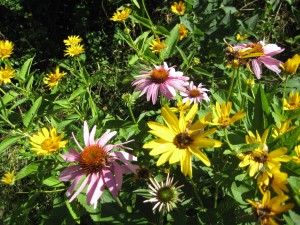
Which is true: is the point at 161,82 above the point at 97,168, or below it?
above

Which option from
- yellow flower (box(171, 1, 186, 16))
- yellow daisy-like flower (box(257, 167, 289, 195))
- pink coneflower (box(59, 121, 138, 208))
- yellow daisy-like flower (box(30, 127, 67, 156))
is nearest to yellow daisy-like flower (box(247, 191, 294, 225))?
yellow daisy-like flower (box(257, 167, 289, 195))

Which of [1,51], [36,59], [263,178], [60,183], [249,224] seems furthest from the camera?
[36,59]

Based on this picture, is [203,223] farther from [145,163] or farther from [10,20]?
[10,20]

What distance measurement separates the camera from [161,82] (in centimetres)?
120

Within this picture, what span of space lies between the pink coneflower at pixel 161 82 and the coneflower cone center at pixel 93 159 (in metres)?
0.29

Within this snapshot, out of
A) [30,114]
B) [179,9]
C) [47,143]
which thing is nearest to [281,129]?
[47,143]

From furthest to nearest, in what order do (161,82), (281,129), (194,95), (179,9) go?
(179,9), (194,95), (161,82), (281,129)

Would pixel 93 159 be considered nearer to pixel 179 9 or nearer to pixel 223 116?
pixel 223 116

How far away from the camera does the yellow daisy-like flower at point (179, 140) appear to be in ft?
2.93

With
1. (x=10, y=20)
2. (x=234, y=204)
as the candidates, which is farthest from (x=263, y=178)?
(x=10, y=20)

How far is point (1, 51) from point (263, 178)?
1406 millimetres

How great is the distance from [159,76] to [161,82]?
0.08 ft

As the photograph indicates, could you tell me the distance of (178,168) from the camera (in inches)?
49.4

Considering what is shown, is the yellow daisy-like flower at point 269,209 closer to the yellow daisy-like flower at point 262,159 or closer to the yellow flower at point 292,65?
the yellow daisy-like flower at point 262,159
